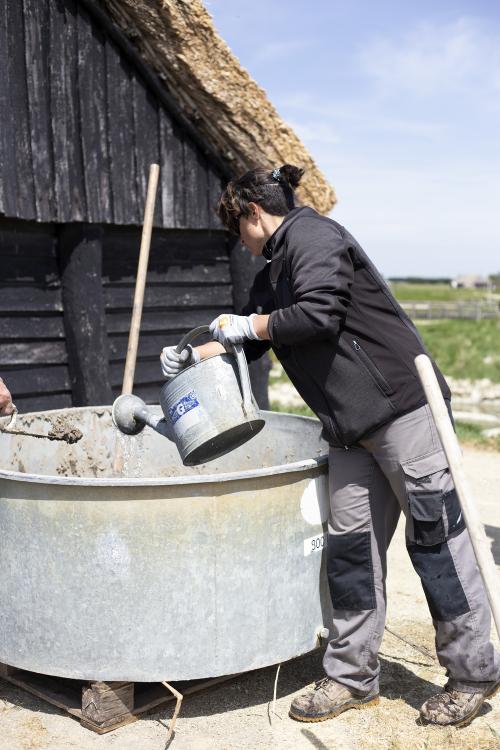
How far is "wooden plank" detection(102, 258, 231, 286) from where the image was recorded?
5.50 m

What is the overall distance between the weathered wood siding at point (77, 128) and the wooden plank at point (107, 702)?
8.78 ft

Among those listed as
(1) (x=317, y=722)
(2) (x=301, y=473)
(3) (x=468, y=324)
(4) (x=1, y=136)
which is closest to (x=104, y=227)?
(4) (x=1, y=136)

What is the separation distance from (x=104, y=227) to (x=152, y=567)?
10.2 feet

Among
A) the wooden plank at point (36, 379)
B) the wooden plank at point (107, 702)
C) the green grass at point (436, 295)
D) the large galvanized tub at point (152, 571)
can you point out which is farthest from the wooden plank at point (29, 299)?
the green grass at point (436, 295)

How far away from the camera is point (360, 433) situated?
287cm

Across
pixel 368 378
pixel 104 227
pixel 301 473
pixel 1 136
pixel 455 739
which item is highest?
pixel 1 136

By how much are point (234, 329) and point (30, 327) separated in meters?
2.53

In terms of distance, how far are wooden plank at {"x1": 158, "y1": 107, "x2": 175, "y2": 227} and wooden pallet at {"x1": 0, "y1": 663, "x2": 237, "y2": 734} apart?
3.13 m

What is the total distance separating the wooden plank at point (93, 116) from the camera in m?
5.00

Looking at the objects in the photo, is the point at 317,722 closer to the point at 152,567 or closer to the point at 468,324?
the point at 152,567

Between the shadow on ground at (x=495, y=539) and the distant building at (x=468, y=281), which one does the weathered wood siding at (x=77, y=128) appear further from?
the distant building at (x=468, y=281)

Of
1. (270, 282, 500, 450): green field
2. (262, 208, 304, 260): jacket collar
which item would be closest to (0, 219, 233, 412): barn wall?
(262, 208, 304, 260): jacket collar

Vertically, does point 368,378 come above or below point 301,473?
above

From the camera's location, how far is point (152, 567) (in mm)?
2768
